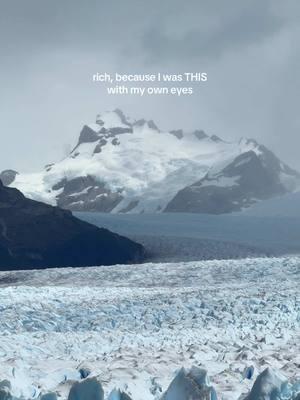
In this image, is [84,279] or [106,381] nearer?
[106,381]

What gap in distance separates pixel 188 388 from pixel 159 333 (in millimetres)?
10653

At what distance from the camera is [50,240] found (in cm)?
5953

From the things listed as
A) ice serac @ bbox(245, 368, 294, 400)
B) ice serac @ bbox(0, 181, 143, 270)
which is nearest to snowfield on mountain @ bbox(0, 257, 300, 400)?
ice serac @ bbox(245, 368, 294, 400)

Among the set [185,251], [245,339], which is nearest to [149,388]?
[245,339]

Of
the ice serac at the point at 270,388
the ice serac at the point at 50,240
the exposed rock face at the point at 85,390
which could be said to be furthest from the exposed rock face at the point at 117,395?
the ice serac at the point at 50,240

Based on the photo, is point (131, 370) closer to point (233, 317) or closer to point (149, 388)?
point (149, 388)

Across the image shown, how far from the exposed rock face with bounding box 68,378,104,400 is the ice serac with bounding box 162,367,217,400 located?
3.30 feet

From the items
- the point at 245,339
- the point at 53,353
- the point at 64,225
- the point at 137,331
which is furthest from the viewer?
the point at 64,225

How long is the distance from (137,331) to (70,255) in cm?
3407

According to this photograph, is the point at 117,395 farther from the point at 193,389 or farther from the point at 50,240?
the point at 50,240

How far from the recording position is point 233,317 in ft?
84.6

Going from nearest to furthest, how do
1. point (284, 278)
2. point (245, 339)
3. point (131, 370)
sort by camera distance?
point (131, 370), point (245, 339), point (284, 278)

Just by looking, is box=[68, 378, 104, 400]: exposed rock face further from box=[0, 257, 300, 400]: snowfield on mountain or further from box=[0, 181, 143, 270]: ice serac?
box=[0, 181, 143, 270]: ice serac

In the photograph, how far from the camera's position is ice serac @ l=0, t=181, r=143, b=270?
2229 inches
